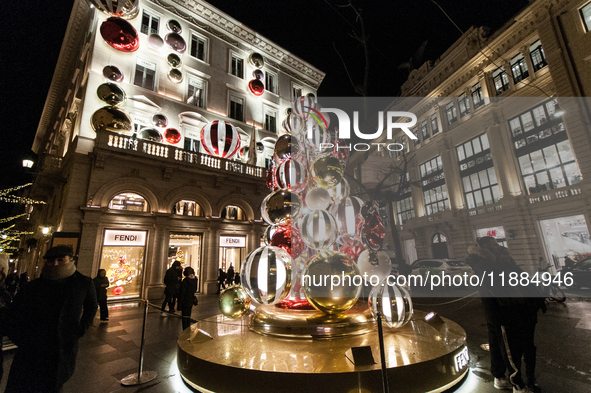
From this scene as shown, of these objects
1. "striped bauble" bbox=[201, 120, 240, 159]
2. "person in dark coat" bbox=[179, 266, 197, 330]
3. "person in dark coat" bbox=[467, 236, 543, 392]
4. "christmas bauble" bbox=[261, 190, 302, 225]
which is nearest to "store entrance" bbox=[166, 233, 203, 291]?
"striped bauble" bbox=[201, 120, 240, 159]

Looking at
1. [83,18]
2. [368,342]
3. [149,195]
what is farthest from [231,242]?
[83,18]

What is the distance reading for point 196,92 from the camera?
14391mm

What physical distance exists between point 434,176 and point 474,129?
3.23 m

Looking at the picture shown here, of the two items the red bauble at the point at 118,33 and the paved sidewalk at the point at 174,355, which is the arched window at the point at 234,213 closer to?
the paved sidewalk at the point at 174,355

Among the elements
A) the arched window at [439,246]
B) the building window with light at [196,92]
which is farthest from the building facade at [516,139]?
the building window with light at [196,92]

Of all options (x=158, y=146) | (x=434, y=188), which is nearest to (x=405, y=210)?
(x=434, y=188)

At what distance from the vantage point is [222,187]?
43.3 ft

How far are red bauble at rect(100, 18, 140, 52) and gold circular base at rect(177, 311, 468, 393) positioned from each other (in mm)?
12040

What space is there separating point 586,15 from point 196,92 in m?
18.8

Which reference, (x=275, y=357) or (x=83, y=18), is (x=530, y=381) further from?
(x=83, y=18)

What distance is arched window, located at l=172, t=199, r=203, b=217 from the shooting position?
12070 millimetres

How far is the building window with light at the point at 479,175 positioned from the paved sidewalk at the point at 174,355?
752 centimetres

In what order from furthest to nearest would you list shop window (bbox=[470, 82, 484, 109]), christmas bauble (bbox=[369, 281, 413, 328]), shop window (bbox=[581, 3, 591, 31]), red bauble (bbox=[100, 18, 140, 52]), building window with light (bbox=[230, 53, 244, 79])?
1. building window with light (bbox=[230, 53, 244, 79])
2. shop window (bbox=[470, 82, 484, 109])
3. shop window (bbox=[581, 3, 591, 31])
4. red bauble (bbox=[100, 18, 140, 52])
5. christmas bauble (bbox=[369, 281, 413, 328])

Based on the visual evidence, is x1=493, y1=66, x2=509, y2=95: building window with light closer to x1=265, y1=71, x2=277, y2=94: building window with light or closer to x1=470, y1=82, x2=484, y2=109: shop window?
x1=470, y1=82, x2=484, y2=109: shop window
